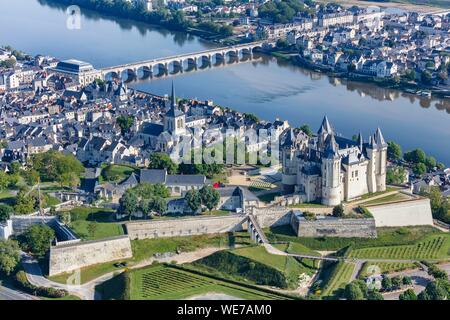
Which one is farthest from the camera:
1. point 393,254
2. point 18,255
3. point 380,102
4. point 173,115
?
point 380,102

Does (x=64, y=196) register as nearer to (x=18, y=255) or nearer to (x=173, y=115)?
(x=18, y=255)

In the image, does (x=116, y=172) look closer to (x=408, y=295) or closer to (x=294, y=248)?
(x=294, y=248)

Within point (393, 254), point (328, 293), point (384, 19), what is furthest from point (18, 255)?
point (384, 19)

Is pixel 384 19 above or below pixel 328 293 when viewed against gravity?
above

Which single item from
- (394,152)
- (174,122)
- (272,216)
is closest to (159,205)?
(272,216)

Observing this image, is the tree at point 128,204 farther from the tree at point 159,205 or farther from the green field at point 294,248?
the green field at point 294,248
